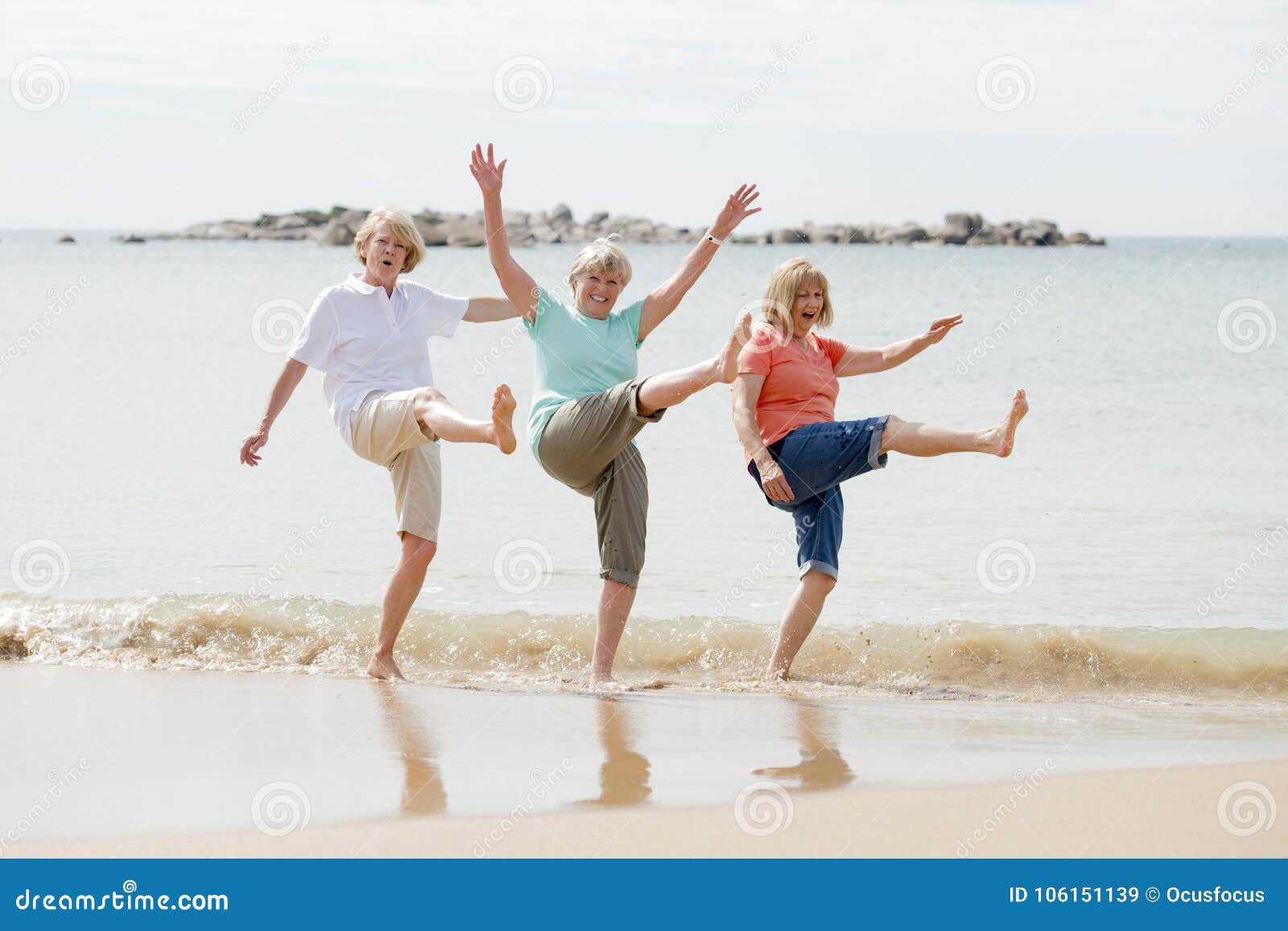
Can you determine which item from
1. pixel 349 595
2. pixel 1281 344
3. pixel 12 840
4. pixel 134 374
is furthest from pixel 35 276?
pixel 12 840

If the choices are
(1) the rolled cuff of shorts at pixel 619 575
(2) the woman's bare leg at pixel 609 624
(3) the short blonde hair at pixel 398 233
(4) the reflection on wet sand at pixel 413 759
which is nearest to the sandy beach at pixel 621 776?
(4) the reflection on wet sand at pixel 413 759

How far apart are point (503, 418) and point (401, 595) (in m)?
1.54

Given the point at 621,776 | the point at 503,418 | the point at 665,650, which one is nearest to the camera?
the point at 621,776

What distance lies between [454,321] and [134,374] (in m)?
12.3

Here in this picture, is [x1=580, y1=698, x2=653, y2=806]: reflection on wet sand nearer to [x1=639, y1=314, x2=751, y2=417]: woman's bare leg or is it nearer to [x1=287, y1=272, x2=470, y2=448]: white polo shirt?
[x1=639, y1=314, x2=751, y2=417]: woman's bare leg

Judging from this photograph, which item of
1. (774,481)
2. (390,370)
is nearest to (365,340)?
(390,370)

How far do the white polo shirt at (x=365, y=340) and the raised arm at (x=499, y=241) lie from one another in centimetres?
41

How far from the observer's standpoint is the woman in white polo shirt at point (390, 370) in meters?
5.61

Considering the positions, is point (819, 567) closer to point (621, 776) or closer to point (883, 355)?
point (883, 355)

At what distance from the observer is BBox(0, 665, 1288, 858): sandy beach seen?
12.0ft

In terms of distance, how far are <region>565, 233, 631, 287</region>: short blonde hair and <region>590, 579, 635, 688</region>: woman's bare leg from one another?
127cm

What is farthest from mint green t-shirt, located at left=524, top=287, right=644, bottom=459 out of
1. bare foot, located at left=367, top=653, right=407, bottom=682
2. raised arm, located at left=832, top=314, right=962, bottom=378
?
bare foot, located at left=367, top=653, right=407, bottom=682

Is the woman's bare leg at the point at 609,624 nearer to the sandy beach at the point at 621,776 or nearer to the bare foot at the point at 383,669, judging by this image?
the sandy beach at the point at 621,776

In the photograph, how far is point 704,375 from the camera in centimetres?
490
